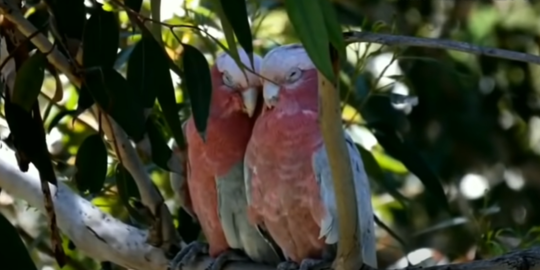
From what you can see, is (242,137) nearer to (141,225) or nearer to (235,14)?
(141,225)

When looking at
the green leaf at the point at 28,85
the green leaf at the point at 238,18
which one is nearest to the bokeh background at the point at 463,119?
the green leaf at the point at 28,85

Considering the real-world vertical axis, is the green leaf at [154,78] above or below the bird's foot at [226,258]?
above

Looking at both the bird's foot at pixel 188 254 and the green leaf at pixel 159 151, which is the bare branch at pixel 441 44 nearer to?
the green leaf at pixel 159 151

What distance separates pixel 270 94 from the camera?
1.00m

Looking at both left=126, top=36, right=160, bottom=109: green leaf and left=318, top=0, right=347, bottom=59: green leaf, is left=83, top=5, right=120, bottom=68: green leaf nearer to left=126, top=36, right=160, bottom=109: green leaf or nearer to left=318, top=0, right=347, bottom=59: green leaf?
left=126, top=36, right=160, bottom=109: green leaf

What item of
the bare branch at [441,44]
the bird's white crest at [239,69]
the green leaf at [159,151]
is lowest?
the green leaf at [159,151]

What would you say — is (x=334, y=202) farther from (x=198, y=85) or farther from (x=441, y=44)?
(x=441, y=44)

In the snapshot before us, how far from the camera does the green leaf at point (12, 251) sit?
615mm

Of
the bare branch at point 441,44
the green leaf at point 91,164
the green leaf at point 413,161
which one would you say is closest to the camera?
the bare branch at point 441,44

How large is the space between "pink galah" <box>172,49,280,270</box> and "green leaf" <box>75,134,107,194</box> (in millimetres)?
137

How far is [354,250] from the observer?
77 centimetres

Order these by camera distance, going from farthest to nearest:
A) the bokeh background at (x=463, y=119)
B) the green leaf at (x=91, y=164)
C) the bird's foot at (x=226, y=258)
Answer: the bokeh background at (x=463, y=119) < the bird's foot at (x=226, y=258) < the green leaf at (x=91, y=164)

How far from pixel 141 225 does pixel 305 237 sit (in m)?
0.32

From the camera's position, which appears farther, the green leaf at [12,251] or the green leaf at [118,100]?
the green leaf at [118,100]
